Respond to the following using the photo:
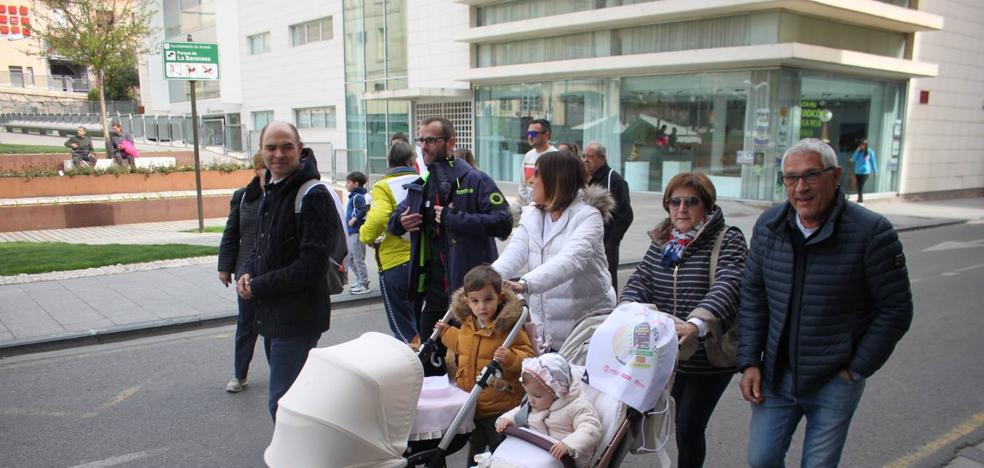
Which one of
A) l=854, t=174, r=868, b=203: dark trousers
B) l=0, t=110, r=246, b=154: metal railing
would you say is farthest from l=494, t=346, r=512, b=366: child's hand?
l=0, t=110, r=246, b=154: metal railing

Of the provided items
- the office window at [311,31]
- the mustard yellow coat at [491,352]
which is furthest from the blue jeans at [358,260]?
the office window at [311,31]

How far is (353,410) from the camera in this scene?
2805 mm

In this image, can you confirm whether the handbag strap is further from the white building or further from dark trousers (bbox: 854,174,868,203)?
dark trousers (bbox: 854,174,868,203)

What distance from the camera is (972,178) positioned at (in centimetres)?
2544

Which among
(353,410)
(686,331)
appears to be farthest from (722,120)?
(353,410)

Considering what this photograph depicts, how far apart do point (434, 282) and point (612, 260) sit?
3.28 m

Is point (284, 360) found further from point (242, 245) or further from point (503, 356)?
point (503, 356)

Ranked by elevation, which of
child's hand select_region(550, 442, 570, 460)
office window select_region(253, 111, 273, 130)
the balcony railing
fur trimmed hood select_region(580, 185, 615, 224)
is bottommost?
child's hand select_region(550, 442, 570, 460)

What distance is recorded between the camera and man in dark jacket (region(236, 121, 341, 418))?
12.7 feet

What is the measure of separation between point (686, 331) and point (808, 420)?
652 mm

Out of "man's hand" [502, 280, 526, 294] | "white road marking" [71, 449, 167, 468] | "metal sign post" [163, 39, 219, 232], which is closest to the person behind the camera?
"man's hand" [502, 280, 526, 294]

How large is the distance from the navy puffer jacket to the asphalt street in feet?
6.00

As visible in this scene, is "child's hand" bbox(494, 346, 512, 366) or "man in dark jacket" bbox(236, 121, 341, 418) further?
"man in dark jacket" bbox(236, 121, 341, 418)

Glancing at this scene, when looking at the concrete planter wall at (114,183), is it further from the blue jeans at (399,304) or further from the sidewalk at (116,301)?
the blue jeans at (399,304)
